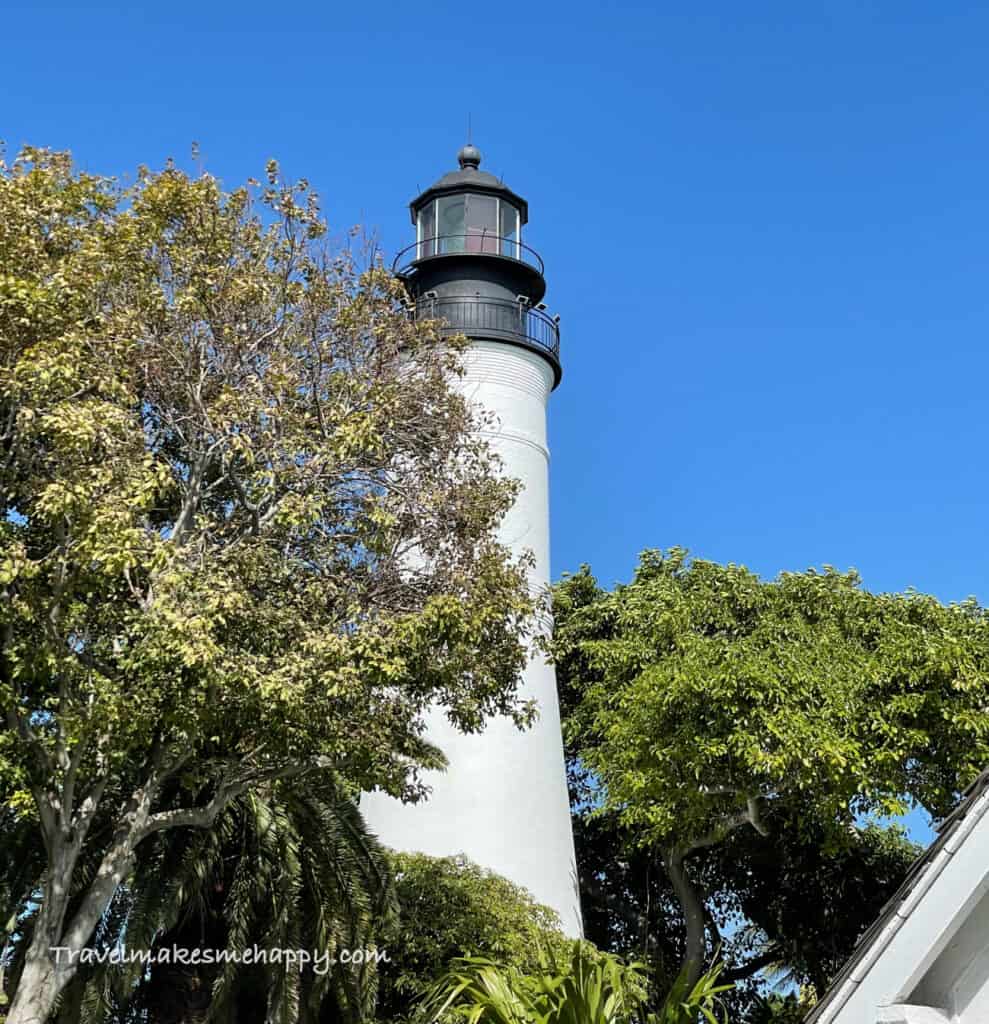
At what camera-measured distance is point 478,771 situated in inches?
883

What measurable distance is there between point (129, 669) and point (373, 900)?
6310mm

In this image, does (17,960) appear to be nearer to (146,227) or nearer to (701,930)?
(146,227)

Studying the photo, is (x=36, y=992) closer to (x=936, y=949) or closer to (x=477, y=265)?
(x=936, y=949)

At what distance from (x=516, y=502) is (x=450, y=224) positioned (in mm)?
6854

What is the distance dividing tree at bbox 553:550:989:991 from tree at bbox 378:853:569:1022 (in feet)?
8.36

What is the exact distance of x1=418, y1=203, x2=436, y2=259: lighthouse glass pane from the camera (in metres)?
26.6

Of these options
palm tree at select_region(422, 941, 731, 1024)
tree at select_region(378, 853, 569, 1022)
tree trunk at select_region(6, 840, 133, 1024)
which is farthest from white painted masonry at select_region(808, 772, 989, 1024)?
tree at select_region(378, 853, 569, 1022)

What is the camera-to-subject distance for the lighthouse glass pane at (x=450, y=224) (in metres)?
26.5

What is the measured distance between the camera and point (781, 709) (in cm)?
1938

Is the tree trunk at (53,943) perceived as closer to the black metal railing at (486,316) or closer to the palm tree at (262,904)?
the palm tree at (262,904)

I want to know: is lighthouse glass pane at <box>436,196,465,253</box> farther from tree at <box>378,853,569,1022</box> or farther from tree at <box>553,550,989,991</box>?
tree at <box>378,853,569,1022</box>

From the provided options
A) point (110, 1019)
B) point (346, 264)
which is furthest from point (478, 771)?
point (346, 264)

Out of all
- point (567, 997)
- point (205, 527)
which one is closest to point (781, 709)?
point (205, 527)

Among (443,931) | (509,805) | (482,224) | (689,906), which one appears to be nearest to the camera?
(443,931)
